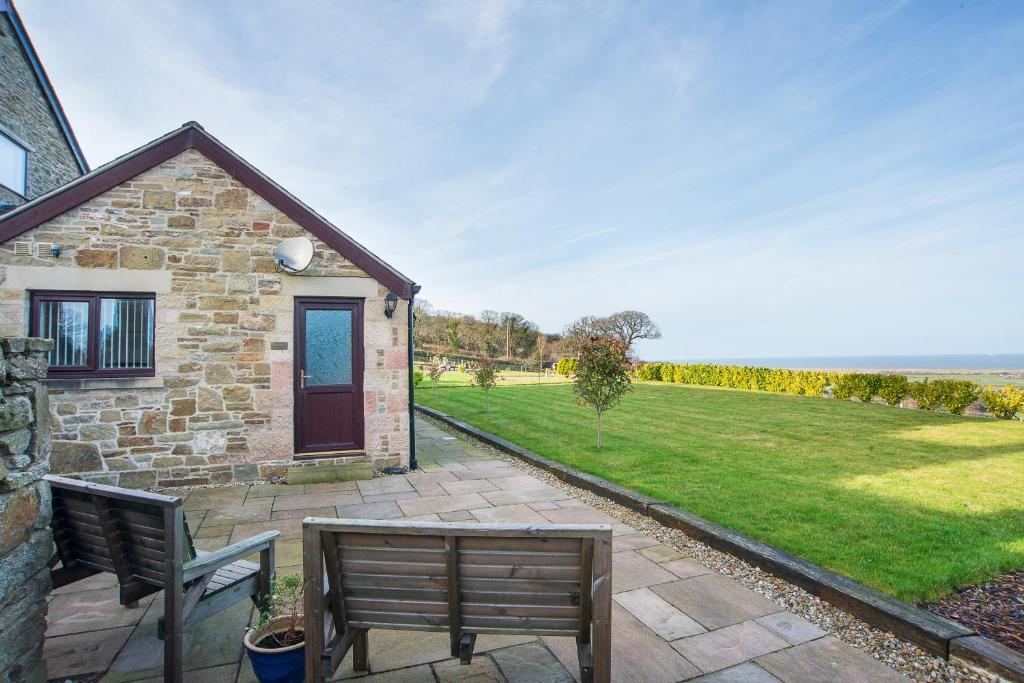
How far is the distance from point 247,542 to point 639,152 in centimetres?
1503

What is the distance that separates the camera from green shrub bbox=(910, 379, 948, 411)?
49.8ft

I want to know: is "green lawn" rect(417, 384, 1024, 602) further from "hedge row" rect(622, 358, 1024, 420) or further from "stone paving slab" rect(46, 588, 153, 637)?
"stone paving slab" rect(46, 588, 153, 637)

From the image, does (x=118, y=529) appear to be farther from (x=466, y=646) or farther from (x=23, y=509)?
(x=466, y=646)

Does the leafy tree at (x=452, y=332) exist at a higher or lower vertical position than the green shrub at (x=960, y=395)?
higher

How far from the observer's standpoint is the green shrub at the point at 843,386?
18594 mm

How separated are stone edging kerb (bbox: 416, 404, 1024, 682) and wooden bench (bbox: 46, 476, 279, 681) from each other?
388cm

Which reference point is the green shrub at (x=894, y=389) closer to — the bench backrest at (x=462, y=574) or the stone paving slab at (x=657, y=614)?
the stone paving slab at (x=657, y=614)

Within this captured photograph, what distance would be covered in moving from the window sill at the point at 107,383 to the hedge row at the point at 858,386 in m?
9.93

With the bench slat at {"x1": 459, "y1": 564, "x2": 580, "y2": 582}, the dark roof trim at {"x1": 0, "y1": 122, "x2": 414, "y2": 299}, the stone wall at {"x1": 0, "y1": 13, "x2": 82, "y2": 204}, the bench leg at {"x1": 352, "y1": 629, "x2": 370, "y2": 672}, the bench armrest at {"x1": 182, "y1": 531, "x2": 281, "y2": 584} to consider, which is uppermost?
the stone wall at {"x1": 0, "y1": 13, "x2": 82, "y2": 204}

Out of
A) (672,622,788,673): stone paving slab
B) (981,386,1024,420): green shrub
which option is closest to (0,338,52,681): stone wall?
(672,622,788,673): stone paving slab

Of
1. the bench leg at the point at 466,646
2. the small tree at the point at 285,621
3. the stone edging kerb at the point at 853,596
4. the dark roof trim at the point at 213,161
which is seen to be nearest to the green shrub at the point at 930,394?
the stone edging kerb at the point at 853,596

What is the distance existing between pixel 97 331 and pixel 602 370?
754 cm

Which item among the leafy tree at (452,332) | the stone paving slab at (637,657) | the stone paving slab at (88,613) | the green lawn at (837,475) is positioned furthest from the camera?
the leafy tree at (452,332)

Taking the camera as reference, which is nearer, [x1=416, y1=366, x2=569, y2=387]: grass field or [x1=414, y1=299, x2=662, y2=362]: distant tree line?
[x1=416, y1=366, x2=569, y2=387]: grass field
